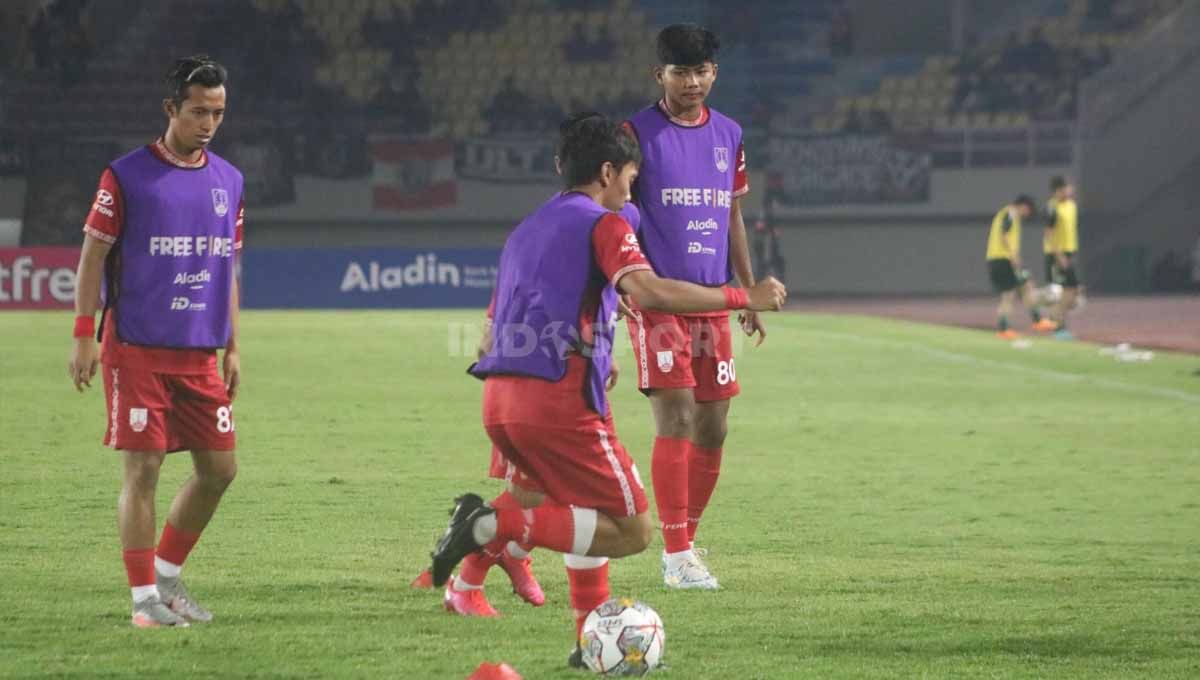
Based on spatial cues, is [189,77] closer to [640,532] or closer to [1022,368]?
[640,532]

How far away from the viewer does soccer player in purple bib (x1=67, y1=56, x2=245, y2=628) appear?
238 inches

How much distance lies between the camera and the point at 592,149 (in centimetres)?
550

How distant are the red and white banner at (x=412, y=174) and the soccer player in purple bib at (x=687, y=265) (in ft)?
92.9

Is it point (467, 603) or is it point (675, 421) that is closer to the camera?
point (467, 603)

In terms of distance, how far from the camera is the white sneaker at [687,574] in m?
7.00

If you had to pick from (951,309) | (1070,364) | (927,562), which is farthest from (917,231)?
(927,562)

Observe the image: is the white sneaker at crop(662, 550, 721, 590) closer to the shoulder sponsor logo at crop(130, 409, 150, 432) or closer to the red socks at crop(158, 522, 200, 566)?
the red socks at crop(158, 522, 200, 566)

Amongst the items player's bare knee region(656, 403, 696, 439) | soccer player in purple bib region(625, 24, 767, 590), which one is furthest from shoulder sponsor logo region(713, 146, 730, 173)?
player's bare knee region(656, 403, 696, 439)

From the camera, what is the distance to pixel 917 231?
37906 mm

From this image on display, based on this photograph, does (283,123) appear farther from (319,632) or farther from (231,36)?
(319,632)

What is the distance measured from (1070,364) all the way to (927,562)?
12.6 m

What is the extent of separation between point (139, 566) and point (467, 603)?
42.9 inches

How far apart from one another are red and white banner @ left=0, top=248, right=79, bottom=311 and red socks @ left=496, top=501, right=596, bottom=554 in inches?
981

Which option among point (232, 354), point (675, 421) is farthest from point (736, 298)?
point (232, 354)
